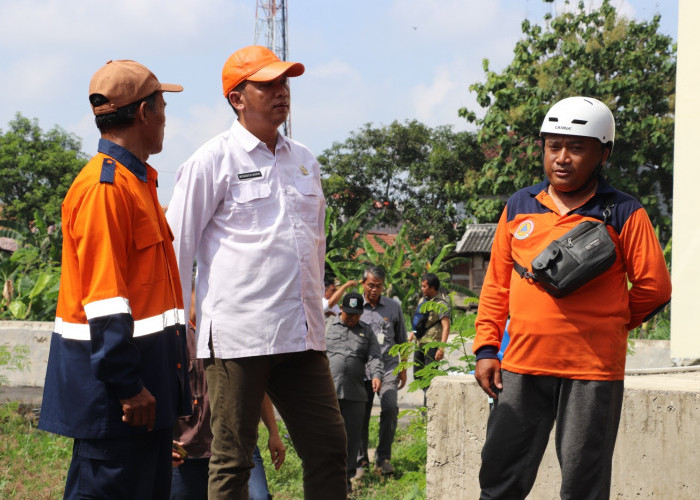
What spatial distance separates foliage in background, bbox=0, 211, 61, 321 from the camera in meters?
16.8

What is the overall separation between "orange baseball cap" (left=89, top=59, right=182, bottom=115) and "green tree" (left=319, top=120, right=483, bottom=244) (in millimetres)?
34111

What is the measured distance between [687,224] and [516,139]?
18584 millimetres

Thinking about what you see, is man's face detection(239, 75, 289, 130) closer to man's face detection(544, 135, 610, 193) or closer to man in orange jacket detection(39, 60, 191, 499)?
man in orange jacket detection(39, 60, 191, 499)

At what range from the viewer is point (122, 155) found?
2984mm

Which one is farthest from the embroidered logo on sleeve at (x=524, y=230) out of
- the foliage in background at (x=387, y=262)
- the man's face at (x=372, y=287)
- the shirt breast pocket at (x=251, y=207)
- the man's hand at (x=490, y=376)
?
the foliage in background at (x=387, y=262)

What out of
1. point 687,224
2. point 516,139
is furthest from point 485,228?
point 687,224

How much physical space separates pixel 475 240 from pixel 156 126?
3571 cm

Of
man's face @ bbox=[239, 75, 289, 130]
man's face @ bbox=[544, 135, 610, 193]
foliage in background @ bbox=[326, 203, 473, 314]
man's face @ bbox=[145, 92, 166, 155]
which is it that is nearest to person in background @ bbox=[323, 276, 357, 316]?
man's face @ bbox=[239, 75, 289, 130]

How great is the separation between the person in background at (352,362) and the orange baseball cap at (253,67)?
4439 millimetres

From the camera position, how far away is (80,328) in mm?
2768

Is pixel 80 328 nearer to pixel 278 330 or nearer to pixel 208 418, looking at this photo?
pixel 278 330

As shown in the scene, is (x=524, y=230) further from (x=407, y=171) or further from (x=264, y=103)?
(x=407, y=171)

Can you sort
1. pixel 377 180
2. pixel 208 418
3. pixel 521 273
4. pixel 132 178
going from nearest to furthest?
pixel 132 178 → pixel 521 273 → pixel 208 418 → pixel 377 180

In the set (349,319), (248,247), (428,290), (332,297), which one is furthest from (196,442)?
(428,290)
